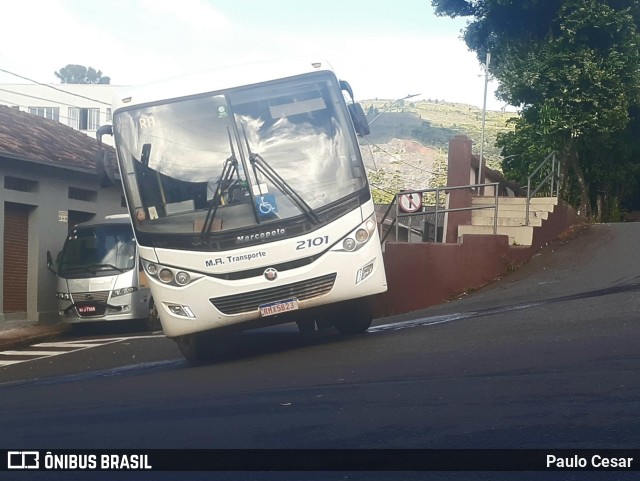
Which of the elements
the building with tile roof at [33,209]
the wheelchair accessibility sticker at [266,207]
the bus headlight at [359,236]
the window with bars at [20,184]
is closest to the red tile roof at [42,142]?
the building with tile roof at [33,209]

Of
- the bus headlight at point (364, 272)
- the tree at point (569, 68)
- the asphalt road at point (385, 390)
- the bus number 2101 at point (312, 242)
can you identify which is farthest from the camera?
the tree at point (569, 68)

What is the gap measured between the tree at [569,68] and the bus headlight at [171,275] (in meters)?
15.0

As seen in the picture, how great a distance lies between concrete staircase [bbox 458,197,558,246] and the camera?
18156 millimetres

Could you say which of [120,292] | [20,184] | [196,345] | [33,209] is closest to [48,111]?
[33,209]

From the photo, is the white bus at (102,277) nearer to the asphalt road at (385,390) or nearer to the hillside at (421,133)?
the asphalt road at (385,390)

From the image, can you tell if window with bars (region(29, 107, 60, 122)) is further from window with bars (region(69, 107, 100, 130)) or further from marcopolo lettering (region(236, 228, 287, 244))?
marcopolo lettering (region(236, 228, 287, 244))

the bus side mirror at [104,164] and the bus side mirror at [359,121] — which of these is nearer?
the bus side mirror at [359,121]

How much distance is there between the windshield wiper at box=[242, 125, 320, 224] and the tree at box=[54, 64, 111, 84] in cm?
11473

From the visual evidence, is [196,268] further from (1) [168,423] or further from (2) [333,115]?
(1) [168,423]

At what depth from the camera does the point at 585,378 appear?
7.70 metres

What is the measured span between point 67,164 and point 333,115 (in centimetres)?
1375

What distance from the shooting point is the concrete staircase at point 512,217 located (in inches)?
715

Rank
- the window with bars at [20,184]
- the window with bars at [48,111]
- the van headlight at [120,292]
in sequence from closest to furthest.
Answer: the van headlight at [120,292], the window with bars at [20,184], the window with bars at [48,111]

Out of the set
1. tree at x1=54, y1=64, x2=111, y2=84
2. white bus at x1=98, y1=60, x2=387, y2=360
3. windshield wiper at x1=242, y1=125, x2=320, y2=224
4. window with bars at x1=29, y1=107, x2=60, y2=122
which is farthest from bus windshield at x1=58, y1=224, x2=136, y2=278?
tree at x1=54, y1=64, x2=111, y2=84
